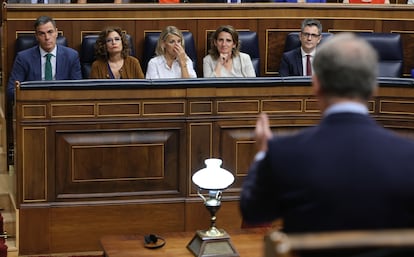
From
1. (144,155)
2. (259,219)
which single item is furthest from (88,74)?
(259,219)

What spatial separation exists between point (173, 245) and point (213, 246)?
0.23 meters

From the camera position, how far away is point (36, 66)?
5.75 m

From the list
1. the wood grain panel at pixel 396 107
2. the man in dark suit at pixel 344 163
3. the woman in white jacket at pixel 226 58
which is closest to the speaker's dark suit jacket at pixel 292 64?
the woman in white jacket at pixel 226 58

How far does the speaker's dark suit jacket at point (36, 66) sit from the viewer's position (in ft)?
18.8

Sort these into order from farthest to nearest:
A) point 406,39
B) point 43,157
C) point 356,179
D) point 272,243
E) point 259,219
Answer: point 406,39 < point 43,157 < point 259,219 < point 356,179 < point 272,243

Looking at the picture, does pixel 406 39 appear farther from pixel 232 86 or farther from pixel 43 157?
pixel 43 157

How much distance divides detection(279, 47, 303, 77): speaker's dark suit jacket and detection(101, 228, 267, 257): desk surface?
6.71ft

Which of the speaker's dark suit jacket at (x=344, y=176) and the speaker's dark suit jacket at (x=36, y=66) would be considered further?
the speaker's dark suit jacket at (x=36, y=66)

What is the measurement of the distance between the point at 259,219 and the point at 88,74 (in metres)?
4.02

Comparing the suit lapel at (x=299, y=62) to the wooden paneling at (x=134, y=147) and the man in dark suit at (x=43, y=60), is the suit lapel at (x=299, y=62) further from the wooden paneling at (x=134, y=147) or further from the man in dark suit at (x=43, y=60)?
the man in dark suit at (x=43, y=60)

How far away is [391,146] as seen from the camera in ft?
6.68

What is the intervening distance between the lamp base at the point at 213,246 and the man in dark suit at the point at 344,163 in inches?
78.9

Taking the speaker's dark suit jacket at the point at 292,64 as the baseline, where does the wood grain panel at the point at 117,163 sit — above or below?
below

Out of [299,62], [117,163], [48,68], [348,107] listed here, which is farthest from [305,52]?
[348,107]
